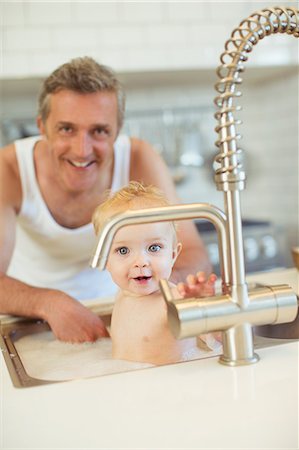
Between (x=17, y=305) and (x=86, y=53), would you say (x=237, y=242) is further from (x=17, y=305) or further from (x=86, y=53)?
(x=86, y=53)

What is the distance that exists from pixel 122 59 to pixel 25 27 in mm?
354

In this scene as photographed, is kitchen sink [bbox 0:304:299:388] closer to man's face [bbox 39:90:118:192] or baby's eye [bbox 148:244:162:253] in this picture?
baby's eye [bbox 148:244:162:253]

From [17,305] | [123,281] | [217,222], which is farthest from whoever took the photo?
[17,305]

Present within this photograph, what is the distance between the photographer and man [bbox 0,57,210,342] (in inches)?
44.5

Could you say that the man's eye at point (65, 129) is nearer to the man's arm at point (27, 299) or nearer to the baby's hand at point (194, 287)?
the man's arm at point (27, 299)

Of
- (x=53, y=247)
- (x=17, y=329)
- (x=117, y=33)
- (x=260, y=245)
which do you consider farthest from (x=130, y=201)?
(x=260, y=245)

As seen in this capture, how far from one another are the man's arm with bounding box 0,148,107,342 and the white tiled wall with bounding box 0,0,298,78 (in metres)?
0.78

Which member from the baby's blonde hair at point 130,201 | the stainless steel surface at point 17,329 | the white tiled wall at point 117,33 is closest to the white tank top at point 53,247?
the stainless steel surface at point 17,329

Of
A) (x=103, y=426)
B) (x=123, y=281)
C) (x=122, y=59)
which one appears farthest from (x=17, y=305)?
(x=122, y=59)

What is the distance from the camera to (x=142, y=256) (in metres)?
0.86

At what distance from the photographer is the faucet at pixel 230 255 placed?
751 millimetres

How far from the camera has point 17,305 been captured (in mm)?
1160

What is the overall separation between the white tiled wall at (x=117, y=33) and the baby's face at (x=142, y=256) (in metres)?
1.38

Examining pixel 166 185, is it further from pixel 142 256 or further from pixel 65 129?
pixel 142 256
